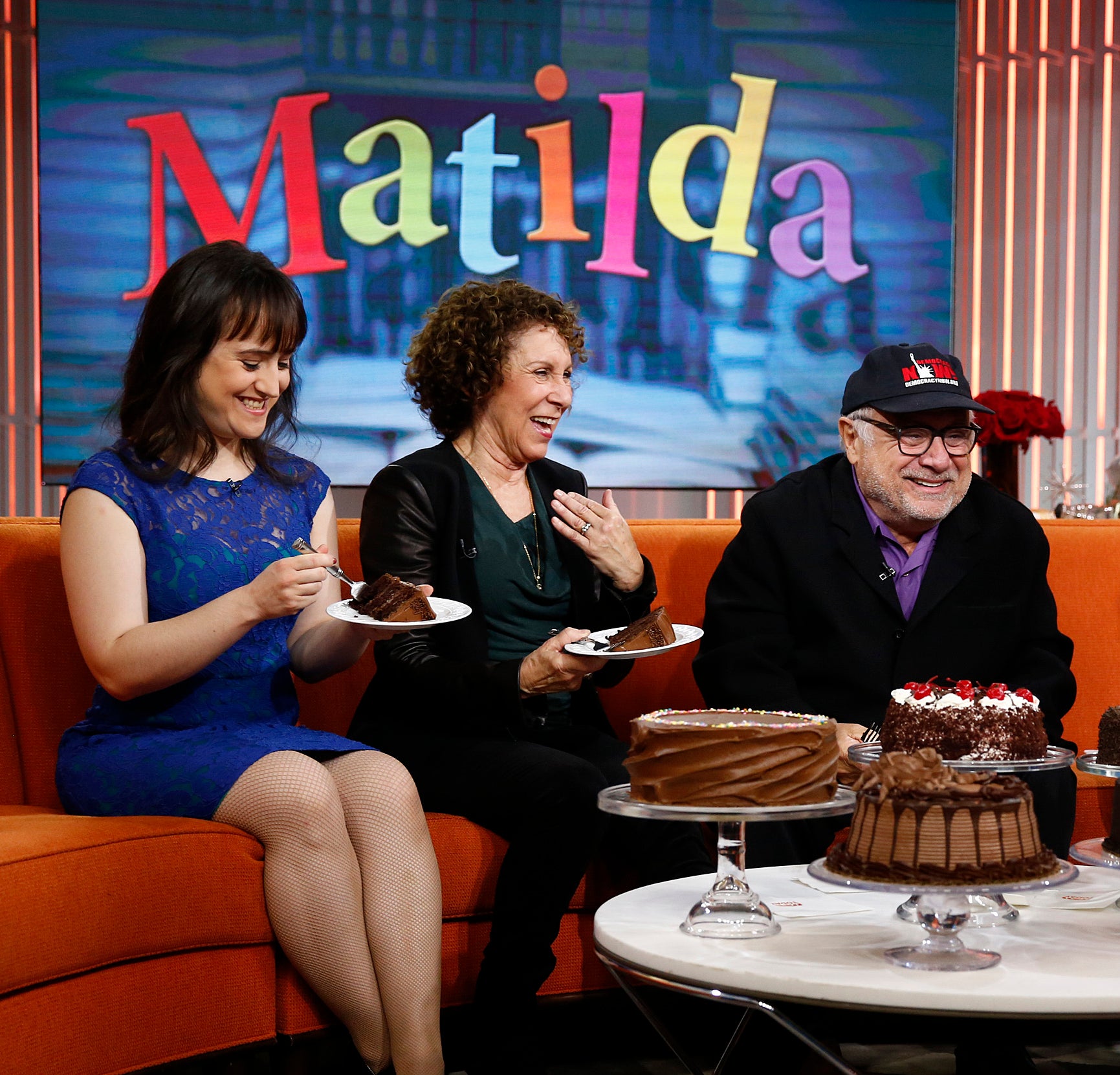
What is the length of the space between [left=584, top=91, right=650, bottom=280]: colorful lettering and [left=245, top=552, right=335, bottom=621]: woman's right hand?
3305 millimetres

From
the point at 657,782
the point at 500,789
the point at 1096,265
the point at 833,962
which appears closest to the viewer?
the point at 833,962

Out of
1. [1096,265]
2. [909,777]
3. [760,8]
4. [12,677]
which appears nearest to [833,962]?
[909,777]

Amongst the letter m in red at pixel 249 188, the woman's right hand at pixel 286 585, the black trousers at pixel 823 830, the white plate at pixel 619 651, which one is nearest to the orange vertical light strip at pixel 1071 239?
the letter m in red at pixel 249 188

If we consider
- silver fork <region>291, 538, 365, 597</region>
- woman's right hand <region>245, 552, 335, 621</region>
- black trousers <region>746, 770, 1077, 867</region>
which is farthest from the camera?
silver fork <region>291, 538, 365, 597</region>

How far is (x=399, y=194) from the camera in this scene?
518 centimetres

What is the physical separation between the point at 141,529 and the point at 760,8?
4078mm

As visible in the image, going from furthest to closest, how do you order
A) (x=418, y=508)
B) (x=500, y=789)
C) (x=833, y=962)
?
(x=418, y=508), (x=500, y=789), (x=833, y=962)

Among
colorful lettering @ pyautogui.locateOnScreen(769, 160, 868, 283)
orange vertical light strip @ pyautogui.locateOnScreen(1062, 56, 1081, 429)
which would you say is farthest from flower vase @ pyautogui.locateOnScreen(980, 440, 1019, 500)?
orange vertical light strip @ pyautogui.locateOnScreen(1062, 56, 1081, 429)

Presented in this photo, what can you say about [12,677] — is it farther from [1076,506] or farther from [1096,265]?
[1096,265]

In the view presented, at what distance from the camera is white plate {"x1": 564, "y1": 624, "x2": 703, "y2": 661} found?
2.28 m

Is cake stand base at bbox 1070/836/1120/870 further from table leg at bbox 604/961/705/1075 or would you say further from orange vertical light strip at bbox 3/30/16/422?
orange vertical light strip at bbox 3/30/16/422

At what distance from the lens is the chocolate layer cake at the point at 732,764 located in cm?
164

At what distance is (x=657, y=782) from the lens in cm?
168

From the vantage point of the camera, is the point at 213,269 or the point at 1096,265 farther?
the point at 1096,265
